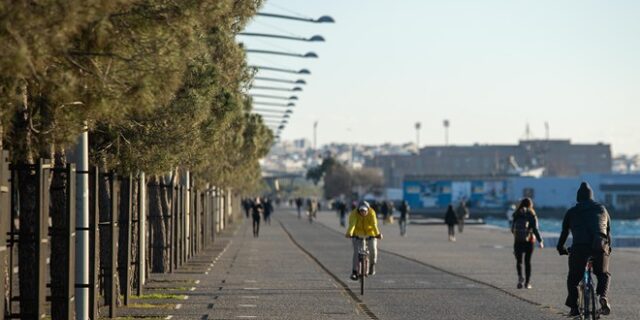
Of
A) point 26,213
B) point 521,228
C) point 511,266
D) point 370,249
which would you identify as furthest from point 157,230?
point 26,213

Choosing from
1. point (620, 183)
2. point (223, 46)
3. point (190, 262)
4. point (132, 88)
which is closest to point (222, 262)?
point (190, 262)

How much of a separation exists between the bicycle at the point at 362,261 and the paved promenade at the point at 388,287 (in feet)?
1.00

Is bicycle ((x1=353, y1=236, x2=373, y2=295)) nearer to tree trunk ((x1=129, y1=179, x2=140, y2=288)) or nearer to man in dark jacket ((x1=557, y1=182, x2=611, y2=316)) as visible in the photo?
tree trunk ((x1=129, y1=179, x2=140, y2=288))

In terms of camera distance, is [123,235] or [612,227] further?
[612,227]

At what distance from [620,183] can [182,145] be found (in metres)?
168

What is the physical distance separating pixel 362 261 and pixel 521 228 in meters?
3.10

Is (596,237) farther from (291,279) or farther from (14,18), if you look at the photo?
(291,279)

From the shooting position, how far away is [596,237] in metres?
18.4

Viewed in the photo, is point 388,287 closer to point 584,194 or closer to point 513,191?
point 584,194

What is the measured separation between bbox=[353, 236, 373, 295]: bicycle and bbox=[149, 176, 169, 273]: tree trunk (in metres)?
5.11

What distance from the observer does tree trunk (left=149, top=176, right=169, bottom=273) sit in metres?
31.4

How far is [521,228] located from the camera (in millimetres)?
27391

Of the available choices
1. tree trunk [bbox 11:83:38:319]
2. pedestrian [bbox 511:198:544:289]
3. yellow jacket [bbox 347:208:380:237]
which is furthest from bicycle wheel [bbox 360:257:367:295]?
tree trunk [bbox 11:83:38:319]

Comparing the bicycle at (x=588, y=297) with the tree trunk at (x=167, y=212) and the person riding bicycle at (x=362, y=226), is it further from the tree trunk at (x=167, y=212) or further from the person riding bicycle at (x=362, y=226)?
the tree trunk at (x=167, y=212)
